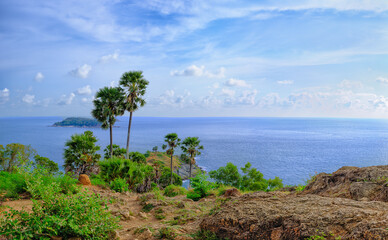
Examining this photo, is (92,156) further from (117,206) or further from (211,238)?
(211,238)

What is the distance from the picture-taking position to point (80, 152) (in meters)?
20.8

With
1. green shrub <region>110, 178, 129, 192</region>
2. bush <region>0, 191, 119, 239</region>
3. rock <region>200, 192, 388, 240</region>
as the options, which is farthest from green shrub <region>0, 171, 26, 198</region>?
rock <region>200, 192, 388, 240</region>

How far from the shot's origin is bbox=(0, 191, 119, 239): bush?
3539 millimetres

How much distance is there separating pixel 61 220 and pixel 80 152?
19.3 metres

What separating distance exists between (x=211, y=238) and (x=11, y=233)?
3.41 m

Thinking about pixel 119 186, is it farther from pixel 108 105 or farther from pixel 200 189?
pixel 108 105

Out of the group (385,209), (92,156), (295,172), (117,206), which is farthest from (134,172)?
(295,172)

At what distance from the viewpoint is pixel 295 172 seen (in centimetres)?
6153

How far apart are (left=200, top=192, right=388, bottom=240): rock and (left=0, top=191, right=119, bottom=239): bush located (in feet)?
7.44

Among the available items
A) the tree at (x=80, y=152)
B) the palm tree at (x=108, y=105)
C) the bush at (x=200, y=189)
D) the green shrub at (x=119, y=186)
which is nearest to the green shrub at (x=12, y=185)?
the green shrub at (x=119, y=186)

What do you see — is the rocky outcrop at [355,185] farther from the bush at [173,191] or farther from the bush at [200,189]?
the bush at [173,191]

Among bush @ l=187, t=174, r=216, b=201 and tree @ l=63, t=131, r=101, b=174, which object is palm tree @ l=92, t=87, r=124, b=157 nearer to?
tree @ l=63, t=131, r=101, b=174

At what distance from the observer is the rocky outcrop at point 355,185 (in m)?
4.56

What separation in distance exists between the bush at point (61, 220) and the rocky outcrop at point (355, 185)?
5.14 m
